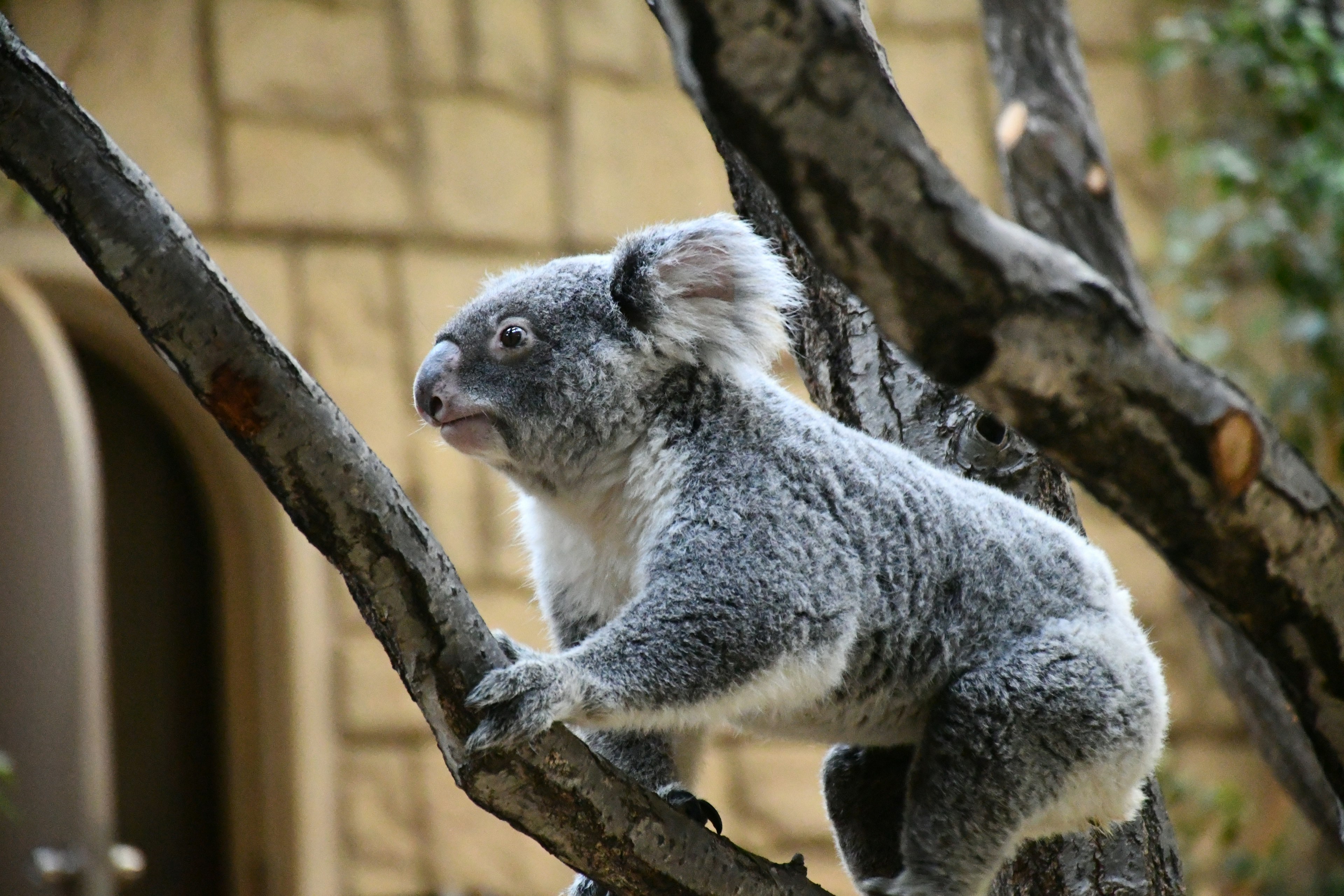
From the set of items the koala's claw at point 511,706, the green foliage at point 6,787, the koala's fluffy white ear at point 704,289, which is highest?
→ the koala's fluffy white ear at point 704,289

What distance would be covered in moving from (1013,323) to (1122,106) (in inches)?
212

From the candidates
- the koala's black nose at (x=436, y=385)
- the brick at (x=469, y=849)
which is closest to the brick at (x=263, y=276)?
the brick at (x=469, y=849)

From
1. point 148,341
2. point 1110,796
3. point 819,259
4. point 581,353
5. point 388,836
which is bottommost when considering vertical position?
point 388,836

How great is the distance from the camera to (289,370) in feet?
5.28

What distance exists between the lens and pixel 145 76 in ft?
15.2

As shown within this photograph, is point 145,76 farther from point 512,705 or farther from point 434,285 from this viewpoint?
point 512,705

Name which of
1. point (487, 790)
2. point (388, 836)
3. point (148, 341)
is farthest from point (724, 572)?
point (388, 836)

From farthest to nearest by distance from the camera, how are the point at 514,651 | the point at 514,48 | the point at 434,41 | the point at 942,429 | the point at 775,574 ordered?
the point at 514,48 → the point at 434,41 → the point at 942,429 → the point at 775,574 → the point at 514,651

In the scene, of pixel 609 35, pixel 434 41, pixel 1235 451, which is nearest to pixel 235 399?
pixel 1235 451

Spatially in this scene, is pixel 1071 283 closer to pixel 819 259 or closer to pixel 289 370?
pixel 819 259

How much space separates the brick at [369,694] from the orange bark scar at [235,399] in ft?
10.7

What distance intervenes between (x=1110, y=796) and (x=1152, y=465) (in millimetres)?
860

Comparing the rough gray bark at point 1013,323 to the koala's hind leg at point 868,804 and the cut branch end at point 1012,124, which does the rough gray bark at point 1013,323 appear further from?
the cut branch end at point 1012,124

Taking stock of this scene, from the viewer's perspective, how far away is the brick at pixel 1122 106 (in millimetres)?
6289
